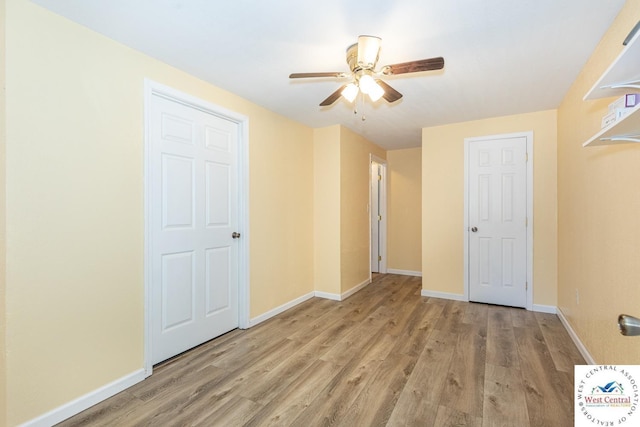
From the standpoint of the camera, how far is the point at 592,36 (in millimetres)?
1934

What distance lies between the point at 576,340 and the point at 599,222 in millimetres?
1181

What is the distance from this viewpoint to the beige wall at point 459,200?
343 cm

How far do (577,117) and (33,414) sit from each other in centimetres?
449

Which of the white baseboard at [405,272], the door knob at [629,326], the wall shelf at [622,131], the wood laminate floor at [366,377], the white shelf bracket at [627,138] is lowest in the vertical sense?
the wood laminate floor at [366,377]

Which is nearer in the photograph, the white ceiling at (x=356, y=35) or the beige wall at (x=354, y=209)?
the white ceiling at (x=356, y=35)

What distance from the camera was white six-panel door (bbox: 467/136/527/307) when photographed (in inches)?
141

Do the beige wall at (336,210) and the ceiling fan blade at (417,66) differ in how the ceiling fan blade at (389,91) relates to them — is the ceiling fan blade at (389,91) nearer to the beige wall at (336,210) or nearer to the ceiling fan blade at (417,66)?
the ceiling fan blade at (417,66)

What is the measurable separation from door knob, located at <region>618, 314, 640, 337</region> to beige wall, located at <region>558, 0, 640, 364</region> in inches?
34.5

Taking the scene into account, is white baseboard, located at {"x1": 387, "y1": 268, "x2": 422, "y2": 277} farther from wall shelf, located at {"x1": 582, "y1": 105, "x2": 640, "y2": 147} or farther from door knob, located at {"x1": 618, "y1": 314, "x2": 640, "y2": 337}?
door knob, located at {"x1": 618, "y1": 314, "x2": 640, "y2": 337}

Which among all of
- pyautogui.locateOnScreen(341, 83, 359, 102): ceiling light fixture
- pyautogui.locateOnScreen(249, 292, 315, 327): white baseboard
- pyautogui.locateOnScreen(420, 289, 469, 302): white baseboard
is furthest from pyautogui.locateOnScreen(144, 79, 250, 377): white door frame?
pyautogui.locateOnScreen(420, 289, 469, 302): white baseboard

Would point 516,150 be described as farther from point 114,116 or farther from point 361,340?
point 114,116

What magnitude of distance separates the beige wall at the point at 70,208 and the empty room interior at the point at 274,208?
1 centimetres

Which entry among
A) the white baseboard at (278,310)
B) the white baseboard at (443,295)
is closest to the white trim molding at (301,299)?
the white baseboard at (278,310)

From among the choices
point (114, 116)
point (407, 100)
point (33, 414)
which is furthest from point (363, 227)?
point (33, 414)
